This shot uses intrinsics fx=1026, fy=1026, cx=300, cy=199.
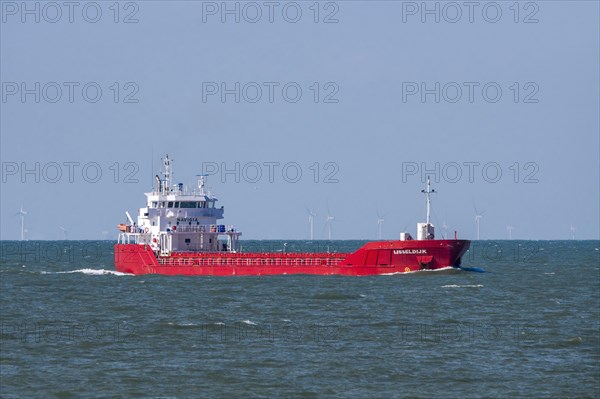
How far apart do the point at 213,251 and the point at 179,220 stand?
174 inches

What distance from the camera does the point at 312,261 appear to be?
91.5 metres

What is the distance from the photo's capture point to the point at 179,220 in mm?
95875

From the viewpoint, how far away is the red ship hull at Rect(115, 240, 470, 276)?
85125 mm

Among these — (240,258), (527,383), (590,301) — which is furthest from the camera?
(240,258)

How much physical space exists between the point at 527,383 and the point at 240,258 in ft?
187

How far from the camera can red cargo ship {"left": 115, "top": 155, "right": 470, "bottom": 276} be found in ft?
281

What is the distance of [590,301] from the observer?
237 ft

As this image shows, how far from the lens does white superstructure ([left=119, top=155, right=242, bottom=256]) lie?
3750 inches

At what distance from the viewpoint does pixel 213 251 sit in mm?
97062

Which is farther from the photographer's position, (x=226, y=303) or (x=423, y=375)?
(x=226, y=303)

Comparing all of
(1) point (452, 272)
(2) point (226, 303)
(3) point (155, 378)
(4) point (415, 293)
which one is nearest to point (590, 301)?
(4) point (415, 293)

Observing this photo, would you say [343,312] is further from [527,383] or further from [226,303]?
[527,383]

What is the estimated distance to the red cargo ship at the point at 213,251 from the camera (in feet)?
281

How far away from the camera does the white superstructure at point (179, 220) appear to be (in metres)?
95.2
